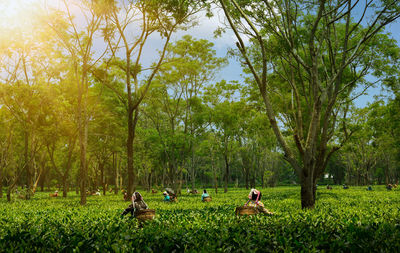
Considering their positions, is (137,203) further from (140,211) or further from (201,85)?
(201,85)

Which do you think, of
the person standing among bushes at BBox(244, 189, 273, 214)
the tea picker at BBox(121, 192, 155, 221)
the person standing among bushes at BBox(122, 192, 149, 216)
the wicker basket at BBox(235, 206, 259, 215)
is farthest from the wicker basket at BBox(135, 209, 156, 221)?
the person standing among bushes at BBox(244, 189, 273, 214)

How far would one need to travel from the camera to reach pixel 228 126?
3341cm

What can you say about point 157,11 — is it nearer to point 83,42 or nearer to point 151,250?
point 83,42

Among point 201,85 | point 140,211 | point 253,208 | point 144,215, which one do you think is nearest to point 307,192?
point 253,208

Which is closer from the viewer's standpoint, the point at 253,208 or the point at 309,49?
the point at 253,208

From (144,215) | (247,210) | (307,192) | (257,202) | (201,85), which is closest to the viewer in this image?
(144,215)

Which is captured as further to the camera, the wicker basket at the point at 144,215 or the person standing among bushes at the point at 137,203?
the person standing among bushes at the point at 137,203

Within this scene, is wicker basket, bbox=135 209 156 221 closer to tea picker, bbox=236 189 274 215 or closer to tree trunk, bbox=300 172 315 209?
tea picker, bbox=236 189 274 215

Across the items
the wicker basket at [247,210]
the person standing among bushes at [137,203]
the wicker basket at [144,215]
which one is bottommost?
the wicker basket at [247,210]

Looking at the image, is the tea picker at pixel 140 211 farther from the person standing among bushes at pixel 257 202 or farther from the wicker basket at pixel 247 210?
the person standing among bushes at pixel 257 202

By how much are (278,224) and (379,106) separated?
1126 inches

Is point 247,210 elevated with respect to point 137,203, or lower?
lower

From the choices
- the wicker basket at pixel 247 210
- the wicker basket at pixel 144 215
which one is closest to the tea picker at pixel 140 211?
the wicker basket at pixel 144 215

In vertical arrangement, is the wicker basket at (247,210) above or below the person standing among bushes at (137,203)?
below
